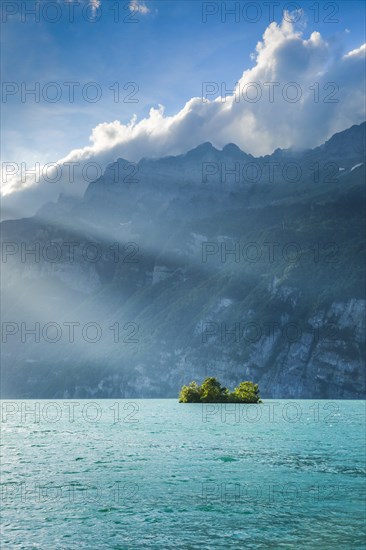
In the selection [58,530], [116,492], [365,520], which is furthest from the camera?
[116,492]

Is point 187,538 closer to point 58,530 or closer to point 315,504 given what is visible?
point 58,530

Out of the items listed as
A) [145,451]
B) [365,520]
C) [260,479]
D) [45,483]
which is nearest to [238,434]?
[145,451]

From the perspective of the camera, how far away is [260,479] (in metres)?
48.2

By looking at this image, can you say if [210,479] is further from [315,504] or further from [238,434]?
[238,434]

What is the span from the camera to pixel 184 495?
41094mm

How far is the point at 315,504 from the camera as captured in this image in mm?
38156

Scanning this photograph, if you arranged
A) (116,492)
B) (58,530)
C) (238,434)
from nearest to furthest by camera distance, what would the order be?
(58,530)
(116,492)
(238,434)

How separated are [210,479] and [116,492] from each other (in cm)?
929

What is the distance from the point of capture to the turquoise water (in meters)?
29.7

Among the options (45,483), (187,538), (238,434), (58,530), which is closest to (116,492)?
(45,483)

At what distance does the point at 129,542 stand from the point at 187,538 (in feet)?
9.99

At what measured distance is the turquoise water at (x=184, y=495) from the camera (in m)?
29.7

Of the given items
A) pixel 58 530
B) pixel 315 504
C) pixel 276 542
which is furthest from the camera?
pixel 315 504

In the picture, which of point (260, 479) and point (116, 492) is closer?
point (116, 492)
